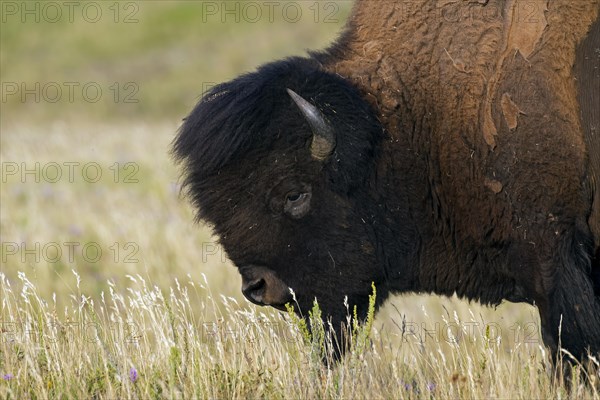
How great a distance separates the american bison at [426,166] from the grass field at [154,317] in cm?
30

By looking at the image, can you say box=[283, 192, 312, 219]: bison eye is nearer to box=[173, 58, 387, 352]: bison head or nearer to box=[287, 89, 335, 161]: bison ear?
box=[173, 58, 387, 352]: bison head

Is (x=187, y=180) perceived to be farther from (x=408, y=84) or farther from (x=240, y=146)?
(x=408, y=84)

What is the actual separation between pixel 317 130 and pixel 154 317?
1265 millimetres

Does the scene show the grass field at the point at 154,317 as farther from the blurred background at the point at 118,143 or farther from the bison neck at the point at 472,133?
the bison neck at the point at 472,133

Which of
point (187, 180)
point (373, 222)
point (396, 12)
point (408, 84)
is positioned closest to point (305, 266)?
point (373, 222)

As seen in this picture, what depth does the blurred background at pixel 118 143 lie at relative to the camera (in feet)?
28.1

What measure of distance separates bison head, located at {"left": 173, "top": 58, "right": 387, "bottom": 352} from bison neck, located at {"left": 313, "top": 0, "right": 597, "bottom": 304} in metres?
0.17

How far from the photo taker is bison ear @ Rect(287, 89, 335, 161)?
169 inches

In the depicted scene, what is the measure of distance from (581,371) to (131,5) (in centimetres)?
3436

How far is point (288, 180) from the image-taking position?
14.6 feet

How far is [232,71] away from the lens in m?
29.2

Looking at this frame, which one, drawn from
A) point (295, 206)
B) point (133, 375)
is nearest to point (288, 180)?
point (295, 206)

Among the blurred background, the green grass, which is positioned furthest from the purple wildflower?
the green grass

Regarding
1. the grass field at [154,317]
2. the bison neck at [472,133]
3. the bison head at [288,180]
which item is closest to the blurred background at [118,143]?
the grass field at [154,317]
